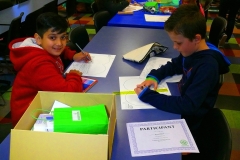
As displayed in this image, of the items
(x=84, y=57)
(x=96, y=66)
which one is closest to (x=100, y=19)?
(x=84, y=57)

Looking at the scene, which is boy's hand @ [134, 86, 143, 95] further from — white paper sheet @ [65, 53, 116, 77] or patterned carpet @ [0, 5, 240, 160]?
patterned carpet @ [0, 5, 240, 160]

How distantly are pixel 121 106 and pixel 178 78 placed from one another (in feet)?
1.60

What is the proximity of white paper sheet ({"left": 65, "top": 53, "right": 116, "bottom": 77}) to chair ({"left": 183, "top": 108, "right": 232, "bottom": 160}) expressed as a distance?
0.67 meters

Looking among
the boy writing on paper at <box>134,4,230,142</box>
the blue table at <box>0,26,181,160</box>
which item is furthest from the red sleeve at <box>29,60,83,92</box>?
the boy writing on paper at <box>134,4,230,142</box>

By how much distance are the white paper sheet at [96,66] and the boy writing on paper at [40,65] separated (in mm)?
141

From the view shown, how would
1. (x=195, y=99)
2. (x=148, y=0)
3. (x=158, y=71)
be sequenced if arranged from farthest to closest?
(x=148, y=0), (x=158, y=71), (x=195, y=99)

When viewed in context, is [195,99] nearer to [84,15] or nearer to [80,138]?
[80,138]

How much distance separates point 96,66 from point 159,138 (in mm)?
790

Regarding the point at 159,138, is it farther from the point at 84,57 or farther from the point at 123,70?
the point at 84,57

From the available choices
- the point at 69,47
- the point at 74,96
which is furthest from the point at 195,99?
the point at 69,47

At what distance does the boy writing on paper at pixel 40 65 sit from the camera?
1304mm

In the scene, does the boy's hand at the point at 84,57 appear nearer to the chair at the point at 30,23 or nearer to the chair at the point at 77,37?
the chair at the point at 77,37

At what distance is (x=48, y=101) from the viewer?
1083 mm

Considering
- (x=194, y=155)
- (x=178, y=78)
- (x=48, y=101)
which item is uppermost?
(x=48, y=101)
